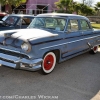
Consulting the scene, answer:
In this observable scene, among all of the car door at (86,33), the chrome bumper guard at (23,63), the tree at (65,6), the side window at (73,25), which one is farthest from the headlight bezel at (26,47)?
the tree at (65,6)

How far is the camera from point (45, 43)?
4.22 m

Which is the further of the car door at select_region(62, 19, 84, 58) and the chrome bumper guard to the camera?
the car door at select_region(62, 19, 84, 58)

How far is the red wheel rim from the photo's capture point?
4469 mm

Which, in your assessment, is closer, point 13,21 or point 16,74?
point 16,74

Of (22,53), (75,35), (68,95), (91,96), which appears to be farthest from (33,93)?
(75,35)

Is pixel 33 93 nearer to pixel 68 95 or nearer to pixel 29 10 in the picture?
pixel 68 95

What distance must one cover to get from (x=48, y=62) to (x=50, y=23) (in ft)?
4.40

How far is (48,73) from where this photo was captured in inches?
182

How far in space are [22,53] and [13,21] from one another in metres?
4.66

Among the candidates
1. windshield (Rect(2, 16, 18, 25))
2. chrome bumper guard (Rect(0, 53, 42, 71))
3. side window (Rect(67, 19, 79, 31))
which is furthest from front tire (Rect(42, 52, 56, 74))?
windshield (Rect(2, 16, 18, 25))

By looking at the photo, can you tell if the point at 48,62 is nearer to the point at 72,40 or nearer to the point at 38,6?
the point at 72,40

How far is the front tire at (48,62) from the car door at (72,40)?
445 mm

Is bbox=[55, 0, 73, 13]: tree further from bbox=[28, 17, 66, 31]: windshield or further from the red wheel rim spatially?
the red wheel rim

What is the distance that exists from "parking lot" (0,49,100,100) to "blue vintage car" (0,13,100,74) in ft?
1.14
